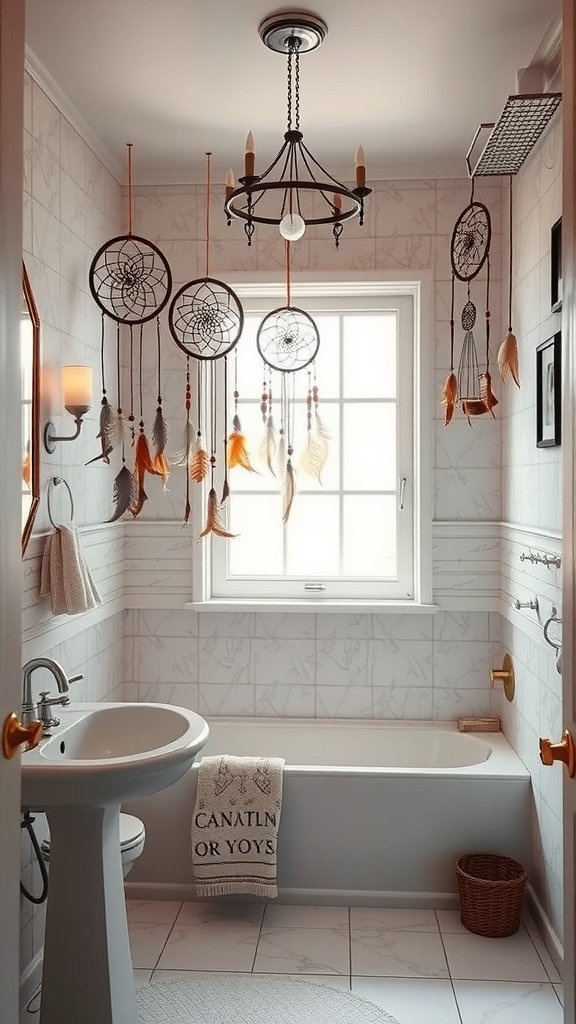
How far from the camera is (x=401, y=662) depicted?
3.59 metres

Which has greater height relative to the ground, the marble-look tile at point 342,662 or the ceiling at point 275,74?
the ceiling at point 275,74

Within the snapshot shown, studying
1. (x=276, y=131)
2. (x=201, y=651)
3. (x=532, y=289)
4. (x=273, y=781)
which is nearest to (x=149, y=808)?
(x=273, y=781)

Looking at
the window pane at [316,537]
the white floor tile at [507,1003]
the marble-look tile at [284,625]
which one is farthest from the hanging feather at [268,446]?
the white floor tile at [507,1003]

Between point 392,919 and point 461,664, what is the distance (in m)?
1.05

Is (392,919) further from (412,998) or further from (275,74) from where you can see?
(275,74)

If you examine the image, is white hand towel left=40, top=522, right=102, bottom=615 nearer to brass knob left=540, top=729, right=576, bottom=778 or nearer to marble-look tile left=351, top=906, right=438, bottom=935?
marble-look tile left=351, top=906, right=438, bottom=935

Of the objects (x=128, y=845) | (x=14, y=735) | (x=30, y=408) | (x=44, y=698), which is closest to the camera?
(x=14, y=735)

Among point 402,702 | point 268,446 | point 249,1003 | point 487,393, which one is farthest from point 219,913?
point 487,393

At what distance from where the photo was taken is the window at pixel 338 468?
12.1 feet

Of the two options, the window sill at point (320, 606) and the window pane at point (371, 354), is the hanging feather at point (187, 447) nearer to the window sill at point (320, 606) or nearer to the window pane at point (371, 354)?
the window sill at point (320, 606)

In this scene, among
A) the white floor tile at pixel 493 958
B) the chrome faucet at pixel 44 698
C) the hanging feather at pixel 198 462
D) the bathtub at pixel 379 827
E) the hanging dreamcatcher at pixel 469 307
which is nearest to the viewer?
the chrome faucet at pixel 44 698

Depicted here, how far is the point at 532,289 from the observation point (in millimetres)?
3027

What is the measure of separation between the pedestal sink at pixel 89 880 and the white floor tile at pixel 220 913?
73 centimetres

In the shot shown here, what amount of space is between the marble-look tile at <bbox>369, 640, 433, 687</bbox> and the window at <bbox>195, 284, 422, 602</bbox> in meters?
0.26
